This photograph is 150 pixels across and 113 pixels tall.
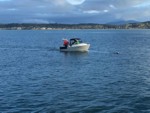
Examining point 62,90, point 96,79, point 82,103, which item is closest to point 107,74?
point 96,79

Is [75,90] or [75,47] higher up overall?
[75,90]

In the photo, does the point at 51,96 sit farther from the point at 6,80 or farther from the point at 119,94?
the point at 6,80

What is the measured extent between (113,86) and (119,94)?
383 cm

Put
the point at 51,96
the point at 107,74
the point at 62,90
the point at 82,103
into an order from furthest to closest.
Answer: the point at 107,74, the point at 62,90, the point at 51,96, the point at 82,103

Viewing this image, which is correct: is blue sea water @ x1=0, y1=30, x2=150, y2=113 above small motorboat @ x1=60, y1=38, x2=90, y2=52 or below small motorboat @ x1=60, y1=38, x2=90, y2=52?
above

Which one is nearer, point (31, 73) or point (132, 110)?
point (132, 110)

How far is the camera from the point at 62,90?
35.0 m

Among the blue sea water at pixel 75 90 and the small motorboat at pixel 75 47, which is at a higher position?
the blue sea water at pixel 75 90

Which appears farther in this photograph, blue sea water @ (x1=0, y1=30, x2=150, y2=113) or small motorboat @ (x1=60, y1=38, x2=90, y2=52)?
small motorboat @ (x1=60, y1=38, x2=90, y2=52)

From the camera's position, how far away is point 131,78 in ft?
137

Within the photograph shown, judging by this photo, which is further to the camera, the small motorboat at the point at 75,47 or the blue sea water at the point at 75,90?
the small motorboat at the point at 75,47

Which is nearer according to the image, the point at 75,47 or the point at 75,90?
the point at 75,90

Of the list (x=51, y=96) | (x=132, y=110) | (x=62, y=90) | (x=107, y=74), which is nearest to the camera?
(x=132, y=110)

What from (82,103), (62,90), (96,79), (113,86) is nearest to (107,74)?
(96,79)
